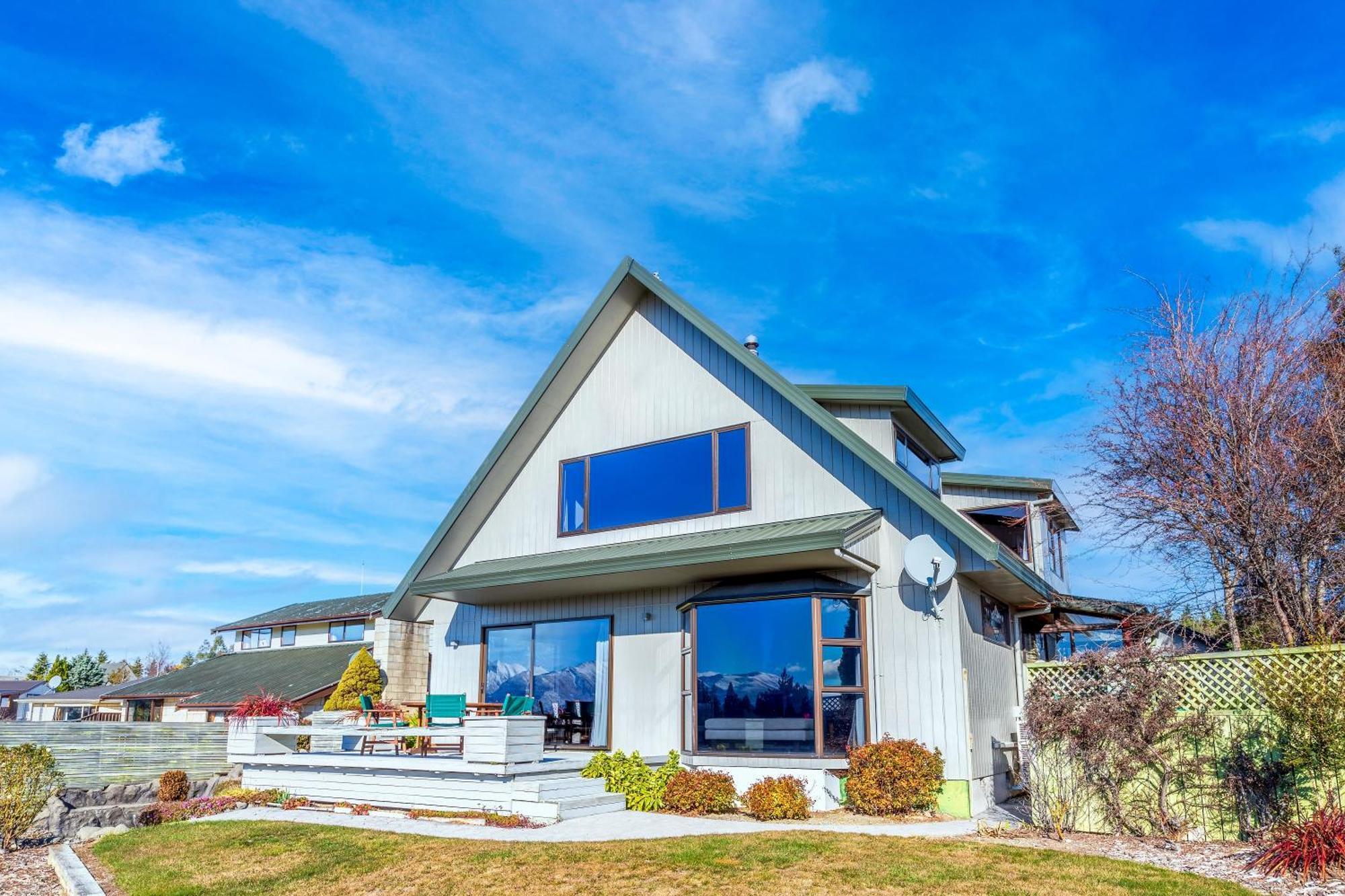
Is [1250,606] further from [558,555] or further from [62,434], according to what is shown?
[62,434]

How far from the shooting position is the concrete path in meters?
10.1

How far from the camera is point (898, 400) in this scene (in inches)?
545

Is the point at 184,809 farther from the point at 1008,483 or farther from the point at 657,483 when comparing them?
the point at 1008,483

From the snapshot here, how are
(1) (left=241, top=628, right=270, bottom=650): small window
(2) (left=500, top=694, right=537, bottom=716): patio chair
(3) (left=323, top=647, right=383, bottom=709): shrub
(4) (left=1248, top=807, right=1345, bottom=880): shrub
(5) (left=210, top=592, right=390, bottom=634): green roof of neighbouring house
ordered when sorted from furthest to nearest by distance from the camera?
(1) (left=241, top=628, right=270, bottom=650): small window
(5) (left=210, top=592, right=390, bottom=634): green roof of neighbouring house
(3) (left=323, top=647, right=383, bottom=709): shrub
(2) (left=500, top=694, right=537, bottom=716): patio chair
(4) (left=1248, top=807, right=1345, bottom=880): shrub

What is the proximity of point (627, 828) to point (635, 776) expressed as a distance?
6.36 ft

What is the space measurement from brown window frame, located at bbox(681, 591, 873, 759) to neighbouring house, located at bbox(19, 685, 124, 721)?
32.9 meters

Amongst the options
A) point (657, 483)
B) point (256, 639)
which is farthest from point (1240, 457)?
point (256, 639)

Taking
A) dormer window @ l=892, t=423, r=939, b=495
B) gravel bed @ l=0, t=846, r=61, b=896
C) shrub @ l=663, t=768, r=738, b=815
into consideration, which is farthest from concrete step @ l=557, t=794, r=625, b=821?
dormer window @ l=892, t=423, r=939, b=495

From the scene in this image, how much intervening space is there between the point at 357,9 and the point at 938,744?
13848 millimetres

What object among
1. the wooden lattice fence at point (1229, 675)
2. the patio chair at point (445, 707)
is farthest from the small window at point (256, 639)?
the wooden lattice fence at point (1229, 675)

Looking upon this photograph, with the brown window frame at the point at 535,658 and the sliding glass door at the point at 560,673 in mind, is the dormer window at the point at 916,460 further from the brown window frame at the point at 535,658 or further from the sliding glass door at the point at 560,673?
the sliding glass door at the point at 560,673

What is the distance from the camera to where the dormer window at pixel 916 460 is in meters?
14.6

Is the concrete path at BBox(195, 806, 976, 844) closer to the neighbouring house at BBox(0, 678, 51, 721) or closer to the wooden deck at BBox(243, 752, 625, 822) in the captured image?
the wooden deck at BBox(243, 752, 625, 822)

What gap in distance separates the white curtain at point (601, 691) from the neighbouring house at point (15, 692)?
45.6 meters
